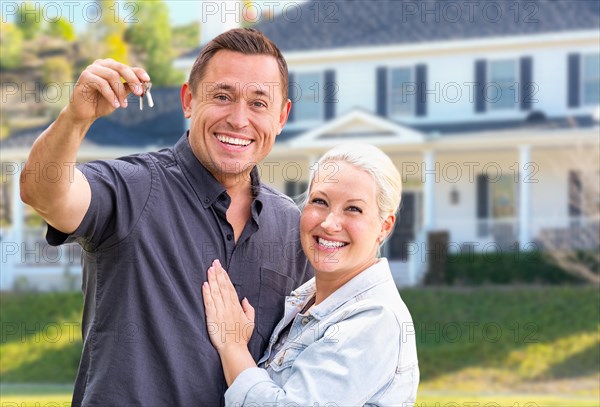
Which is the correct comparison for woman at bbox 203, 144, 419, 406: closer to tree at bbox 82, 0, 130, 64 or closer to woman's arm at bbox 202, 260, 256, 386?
woman's arm at bbox 202, 260, 256, 386

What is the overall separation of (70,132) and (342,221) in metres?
0.98

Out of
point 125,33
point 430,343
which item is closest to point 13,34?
Answer: point 125,33

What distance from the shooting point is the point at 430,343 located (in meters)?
18.0

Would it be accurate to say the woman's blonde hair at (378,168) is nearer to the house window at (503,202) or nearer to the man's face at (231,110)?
the man's face at (231,110)

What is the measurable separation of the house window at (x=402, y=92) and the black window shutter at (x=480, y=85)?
1.60 meters

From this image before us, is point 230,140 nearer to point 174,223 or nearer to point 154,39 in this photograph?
point 174,223

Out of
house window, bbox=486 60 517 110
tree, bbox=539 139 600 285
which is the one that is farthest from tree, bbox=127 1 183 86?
tree, bbox=539 139 600 285

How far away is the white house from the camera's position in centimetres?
2330

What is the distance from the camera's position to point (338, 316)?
3.20 m

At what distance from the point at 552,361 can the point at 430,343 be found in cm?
229

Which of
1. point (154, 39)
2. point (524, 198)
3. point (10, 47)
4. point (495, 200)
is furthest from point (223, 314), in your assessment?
point (10, 47)

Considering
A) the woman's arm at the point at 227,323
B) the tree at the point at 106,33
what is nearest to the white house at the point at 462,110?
the woman's arm at the point at 227,323

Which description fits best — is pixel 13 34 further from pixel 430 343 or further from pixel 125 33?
pixel 430 343

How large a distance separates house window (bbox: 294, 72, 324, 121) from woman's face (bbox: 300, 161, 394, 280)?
73.4ft
